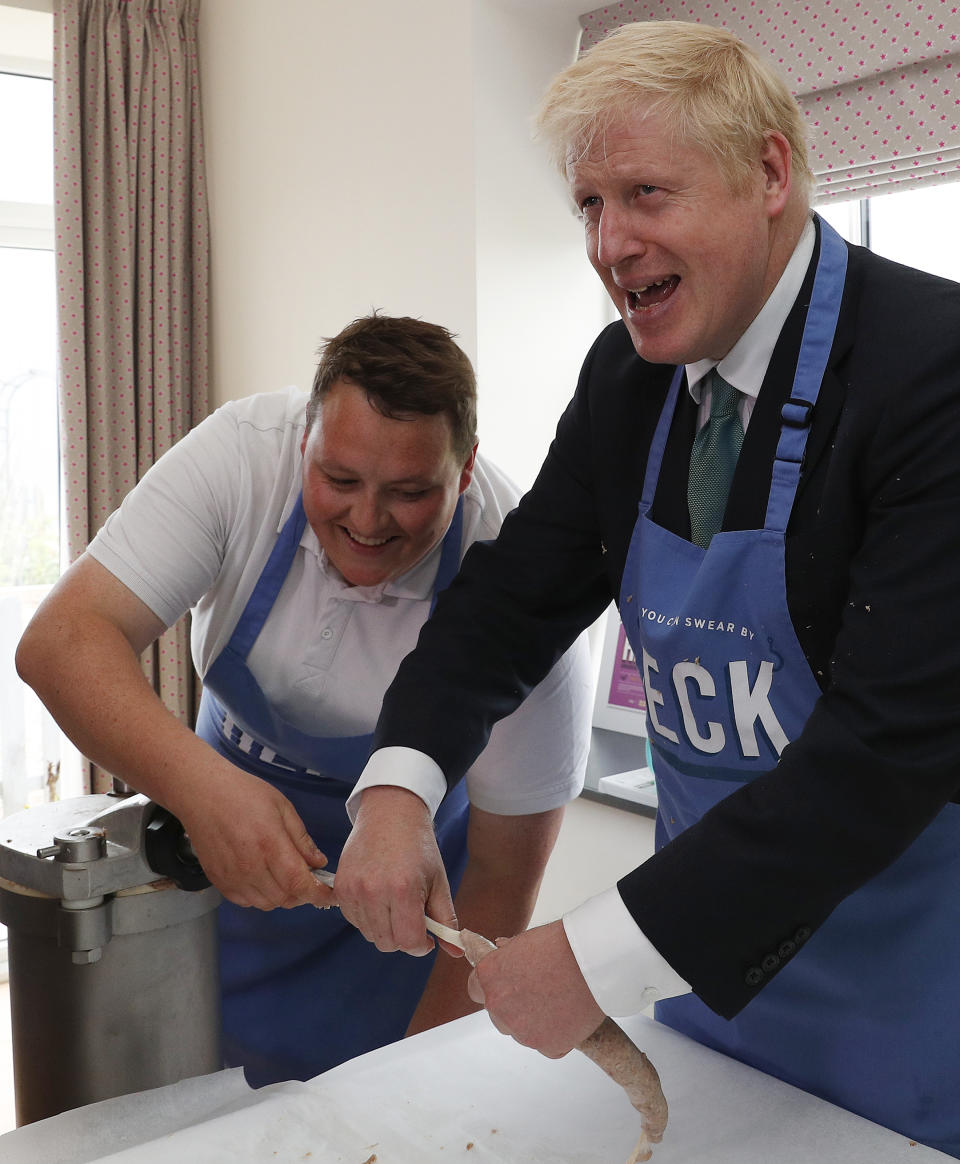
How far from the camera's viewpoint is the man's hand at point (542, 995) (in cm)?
87

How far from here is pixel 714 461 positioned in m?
1.06

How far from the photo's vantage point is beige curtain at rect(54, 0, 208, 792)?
315 centimetres

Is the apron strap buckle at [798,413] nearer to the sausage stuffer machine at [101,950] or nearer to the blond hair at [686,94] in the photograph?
the blond hair at [686,94]

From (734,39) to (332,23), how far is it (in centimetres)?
198

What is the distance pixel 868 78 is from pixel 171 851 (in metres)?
1.63

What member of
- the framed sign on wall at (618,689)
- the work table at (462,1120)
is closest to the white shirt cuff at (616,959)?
the work table at (462,1120)

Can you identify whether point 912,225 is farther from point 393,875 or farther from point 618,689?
point 393,875

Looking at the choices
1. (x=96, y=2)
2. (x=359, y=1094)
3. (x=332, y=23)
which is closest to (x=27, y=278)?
(x=96, y=2)

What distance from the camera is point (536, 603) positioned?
1.21m

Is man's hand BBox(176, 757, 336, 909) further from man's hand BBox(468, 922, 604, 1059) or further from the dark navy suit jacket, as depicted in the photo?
man's hand BBox(468, 922, 604, 1059)

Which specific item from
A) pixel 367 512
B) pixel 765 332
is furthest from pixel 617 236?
pixel 367 512

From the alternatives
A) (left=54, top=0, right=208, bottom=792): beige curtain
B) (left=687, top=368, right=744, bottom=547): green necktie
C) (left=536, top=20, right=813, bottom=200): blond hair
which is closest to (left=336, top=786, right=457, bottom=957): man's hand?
(left=687, top=368, right=744, bottom=547): green necktie

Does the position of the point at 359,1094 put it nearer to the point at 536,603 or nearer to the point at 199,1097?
the point at 199,1097

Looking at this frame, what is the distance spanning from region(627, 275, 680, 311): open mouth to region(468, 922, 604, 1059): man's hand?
20.6 inches
